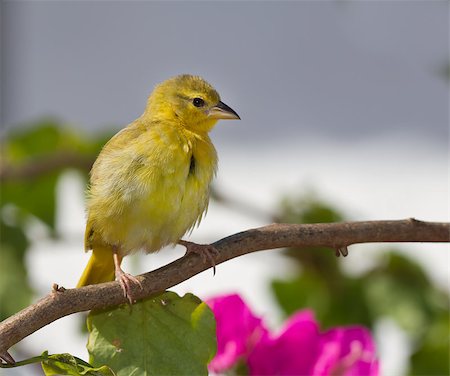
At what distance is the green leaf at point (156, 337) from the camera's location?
0.84 metres

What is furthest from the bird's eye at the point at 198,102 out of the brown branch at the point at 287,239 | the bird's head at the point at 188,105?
the brown branch at the point at 287,239

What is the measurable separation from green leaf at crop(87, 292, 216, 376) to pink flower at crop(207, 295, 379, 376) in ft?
0.41

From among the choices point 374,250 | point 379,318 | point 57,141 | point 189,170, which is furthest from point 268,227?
point 57,141

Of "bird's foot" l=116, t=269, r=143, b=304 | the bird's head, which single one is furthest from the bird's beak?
"bird's foot" l=116, t=269, r=143, b=304

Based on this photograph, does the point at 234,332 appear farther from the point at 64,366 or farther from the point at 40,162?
the point at 40,162

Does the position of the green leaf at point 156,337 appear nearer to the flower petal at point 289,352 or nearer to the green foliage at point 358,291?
the flower petal at point 289,352

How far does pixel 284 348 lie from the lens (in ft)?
3.26

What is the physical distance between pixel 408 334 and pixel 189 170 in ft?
1.58

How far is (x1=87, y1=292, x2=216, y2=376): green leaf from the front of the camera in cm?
84

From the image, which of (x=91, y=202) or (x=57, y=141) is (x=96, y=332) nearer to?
(x=91, y=202)

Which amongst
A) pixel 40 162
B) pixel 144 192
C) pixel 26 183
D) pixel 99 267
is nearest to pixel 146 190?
pixel 144 192

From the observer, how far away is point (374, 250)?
161cm

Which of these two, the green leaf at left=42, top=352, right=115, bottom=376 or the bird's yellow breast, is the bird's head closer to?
the bird's yellow breast

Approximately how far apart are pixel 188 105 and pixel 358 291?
1.32 feet
